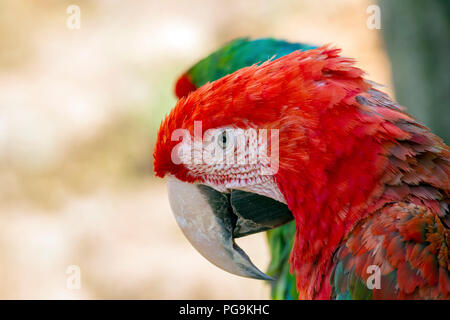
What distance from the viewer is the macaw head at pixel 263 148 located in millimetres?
939

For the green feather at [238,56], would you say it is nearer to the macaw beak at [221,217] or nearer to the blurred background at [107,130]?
the macaw beak at [221,217]

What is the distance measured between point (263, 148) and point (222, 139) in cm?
9

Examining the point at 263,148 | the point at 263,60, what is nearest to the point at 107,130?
the point at 263,60

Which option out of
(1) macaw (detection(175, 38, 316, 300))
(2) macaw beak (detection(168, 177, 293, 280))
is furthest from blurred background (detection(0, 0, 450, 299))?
(2) macaw beak (detection(168, 177, 293, 280))

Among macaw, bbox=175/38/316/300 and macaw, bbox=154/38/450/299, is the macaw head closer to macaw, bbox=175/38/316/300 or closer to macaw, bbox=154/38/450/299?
macaw, bbox=154/38/450/299

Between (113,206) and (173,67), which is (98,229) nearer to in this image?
(113,206)

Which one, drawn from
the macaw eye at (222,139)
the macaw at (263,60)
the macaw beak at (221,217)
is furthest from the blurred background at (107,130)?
the macaw eye at (222,139)

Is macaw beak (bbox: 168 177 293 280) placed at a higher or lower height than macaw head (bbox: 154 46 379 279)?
lower

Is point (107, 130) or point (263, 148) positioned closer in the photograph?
point (263, 148)

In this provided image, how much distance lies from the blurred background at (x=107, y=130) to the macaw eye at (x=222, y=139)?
209 cm

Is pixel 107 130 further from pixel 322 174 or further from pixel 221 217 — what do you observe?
pixel 322 174

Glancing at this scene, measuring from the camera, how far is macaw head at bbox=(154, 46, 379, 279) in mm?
939

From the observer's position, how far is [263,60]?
1675 mm

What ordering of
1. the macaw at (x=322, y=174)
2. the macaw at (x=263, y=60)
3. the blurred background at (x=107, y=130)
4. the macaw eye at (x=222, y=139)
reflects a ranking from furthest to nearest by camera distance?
the blurred background at (x=107, y=130) < the macaw at (x=263, y=60) < the macaw eye at (x=222, y=139) < the macaw at (x=322, y=174)
